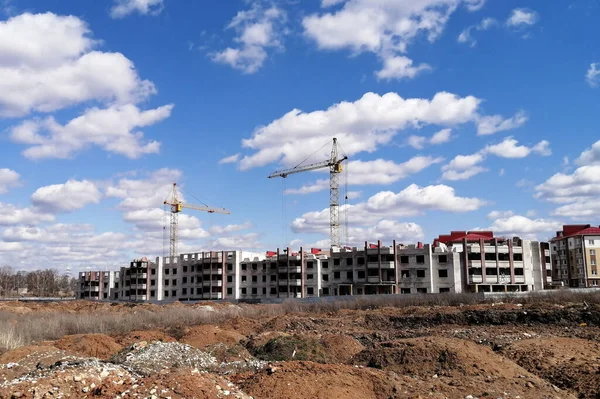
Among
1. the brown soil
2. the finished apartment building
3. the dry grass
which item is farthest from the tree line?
the brown soil

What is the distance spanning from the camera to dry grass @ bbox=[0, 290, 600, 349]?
31.6 m

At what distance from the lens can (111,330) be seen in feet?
111

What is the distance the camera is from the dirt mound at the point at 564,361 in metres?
15.0

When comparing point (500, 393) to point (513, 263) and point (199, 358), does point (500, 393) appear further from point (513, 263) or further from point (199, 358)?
point (513, 263)

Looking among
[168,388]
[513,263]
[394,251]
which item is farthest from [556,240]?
[168,388]

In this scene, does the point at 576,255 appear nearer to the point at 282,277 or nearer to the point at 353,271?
the point at 353,271

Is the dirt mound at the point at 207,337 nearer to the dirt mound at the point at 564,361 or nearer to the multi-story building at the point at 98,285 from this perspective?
the dirt mound at the point at 564,361

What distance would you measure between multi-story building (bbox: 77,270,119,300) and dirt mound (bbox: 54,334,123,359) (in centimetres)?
8505

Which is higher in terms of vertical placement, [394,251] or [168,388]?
[394,251]

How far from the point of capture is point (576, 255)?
96625 millimetres

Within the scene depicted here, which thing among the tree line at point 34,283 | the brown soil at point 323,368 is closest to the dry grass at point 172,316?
the brown soil at point 323,368

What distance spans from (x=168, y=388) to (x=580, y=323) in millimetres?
30780

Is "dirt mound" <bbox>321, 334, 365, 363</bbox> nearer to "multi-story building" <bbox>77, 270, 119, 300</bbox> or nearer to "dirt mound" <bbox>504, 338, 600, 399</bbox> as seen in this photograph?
"dirt mound" <bbox>504, 338, 600, 399</bbox>

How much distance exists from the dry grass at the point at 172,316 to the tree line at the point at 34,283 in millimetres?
124606
